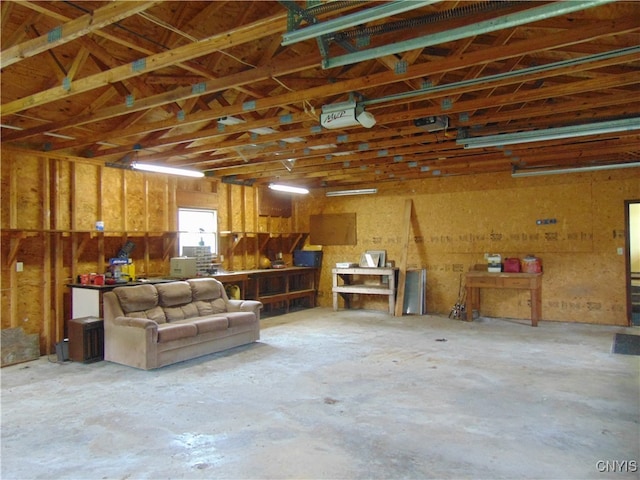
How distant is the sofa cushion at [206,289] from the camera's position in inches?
240

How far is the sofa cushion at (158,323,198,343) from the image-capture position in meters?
4.89

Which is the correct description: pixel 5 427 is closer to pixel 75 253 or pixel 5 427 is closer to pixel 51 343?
pixel 51 343

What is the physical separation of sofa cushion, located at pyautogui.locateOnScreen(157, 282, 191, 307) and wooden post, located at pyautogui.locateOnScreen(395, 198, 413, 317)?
4099 mm

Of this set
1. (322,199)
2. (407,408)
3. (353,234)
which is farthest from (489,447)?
(322,199)

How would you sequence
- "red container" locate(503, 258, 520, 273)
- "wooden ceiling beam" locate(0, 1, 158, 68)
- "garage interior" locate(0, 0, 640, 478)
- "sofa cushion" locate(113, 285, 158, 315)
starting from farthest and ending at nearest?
1. "red container" locate(503, 258, 520, 273)
2. "sofa cushion" locate(113, 285, 158, 315)
3. "garage interior" locate(0, 0, 640, 478)
4. "wooden ceiling beam" locate(0, 1, 158, 68)

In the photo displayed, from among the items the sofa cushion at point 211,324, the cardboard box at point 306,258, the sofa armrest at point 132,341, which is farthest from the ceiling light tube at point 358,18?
the cardboard box at point 306,258

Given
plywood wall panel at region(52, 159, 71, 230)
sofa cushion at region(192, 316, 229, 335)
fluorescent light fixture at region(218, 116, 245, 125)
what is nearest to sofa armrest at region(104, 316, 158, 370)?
sofa cushion at region(192, 316, 229, 335)

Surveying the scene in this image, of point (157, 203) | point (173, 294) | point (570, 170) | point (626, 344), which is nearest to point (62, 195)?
point (157, 203)

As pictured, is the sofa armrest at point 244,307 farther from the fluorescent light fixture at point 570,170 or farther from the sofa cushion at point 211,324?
the fluorescent light fixture at point 570,170

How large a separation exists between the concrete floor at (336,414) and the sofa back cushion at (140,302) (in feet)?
2.23

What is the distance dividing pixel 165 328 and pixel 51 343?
6.53 ft

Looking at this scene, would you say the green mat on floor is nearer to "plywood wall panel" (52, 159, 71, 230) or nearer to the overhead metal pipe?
the overhead metal pipe

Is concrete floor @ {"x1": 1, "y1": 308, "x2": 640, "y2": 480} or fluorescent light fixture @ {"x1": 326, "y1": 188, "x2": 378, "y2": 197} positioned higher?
fluorescent light fixture @ {"x1": 326, "y1": 188, "x2": 378, "y2": 197}

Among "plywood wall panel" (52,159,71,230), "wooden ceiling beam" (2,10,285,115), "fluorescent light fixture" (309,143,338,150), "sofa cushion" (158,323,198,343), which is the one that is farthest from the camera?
"plywood wall panel" (52,159,71,230)
